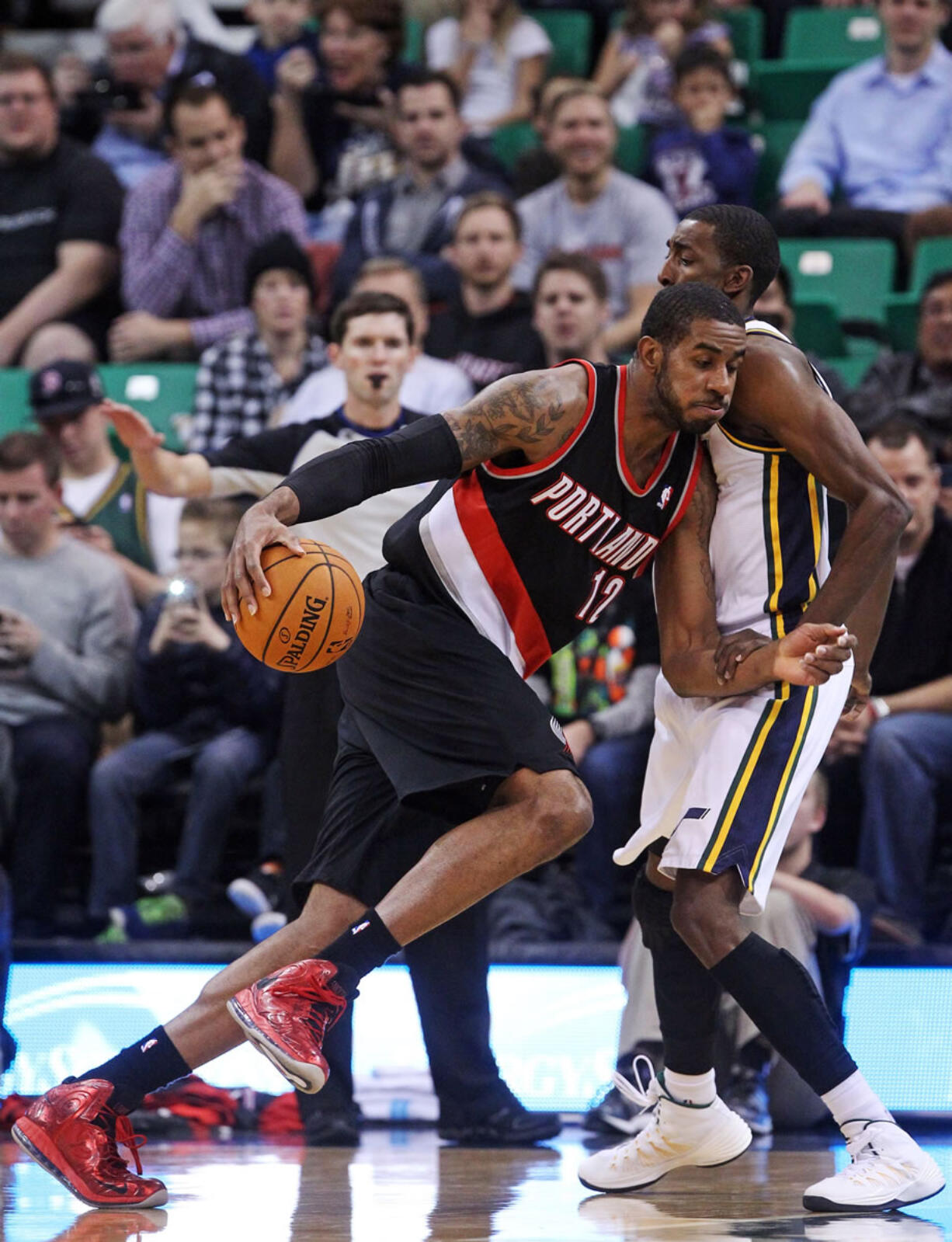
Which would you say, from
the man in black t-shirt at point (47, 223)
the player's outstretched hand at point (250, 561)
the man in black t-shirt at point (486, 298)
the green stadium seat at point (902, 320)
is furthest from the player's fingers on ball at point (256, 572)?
the man in black t-shirt at point (47, 223)

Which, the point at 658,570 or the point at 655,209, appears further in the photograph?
the point at 655,209

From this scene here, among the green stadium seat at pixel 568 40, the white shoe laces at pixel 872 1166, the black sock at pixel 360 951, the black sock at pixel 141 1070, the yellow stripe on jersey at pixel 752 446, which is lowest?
the white shoe laces at pixel 872 1166

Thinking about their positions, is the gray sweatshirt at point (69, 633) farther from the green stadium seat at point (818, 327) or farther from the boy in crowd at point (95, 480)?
the green stadium seat at point (818, 327)

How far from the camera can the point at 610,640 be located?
6375 millimetres

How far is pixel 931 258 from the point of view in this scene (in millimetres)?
8203

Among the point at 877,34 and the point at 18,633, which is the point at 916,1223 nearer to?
the point at 18,633

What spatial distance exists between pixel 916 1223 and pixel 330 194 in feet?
24.2

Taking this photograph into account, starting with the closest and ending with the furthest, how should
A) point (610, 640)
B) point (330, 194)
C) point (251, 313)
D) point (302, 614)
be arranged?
point (302, 614)
point (610, 640)
point (251, 313)
point (330, 194)

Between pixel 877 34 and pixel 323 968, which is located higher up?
pixel 877 34

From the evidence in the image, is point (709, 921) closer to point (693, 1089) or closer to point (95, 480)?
point (693, 1089)

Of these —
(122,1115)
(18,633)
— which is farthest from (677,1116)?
(18,633)

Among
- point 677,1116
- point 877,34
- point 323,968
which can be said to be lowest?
point 677,1116

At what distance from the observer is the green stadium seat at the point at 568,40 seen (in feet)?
33.6

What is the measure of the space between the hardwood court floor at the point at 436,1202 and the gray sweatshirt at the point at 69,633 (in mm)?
2055
